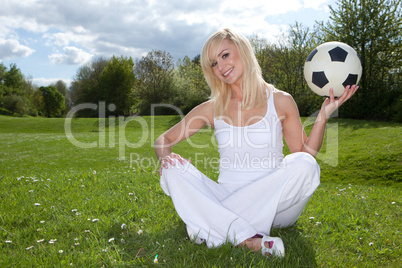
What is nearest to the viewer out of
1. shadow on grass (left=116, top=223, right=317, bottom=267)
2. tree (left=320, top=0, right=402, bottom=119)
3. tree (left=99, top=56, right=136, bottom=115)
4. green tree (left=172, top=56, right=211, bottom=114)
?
shadow on grass (left=116, top=223, right=317, bottom=267)

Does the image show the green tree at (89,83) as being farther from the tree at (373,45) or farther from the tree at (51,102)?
the tree at (373,45)

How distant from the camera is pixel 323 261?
3121 mm

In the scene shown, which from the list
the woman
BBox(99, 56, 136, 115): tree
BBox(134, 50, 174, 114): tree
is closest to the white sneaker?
the woman

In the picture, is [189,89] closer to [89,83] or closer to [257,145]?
[89,83]

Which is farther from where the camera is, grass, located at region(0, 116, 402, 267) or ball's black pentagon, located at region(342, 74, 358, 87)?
ball's black pentagon, located at region(342, 74, 358, 87)

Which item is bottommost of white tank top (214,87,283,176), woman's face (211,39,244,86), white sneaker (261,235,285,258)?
white sneaker (261,235,285,258)

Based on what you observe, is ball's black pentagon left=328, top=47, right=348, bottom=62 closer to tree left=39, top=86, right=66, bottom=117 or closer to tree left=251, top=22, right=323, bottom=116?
tree left=251, top=22, right=323, bottom=116

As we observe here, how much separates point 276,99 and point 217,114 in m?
0.72

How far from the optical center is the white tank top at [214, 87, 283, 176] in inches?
138

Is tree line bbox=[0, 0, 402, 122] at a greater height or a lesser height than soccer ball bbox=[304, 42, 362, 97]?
greater

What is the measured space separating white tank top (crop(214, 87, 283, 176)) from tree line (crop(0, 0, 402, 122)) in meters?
19.6

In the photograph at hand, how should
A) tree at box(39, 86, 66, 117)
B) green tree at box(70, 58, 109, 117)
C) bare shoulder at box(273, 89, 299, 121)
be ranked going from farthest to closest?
tree at box(39, 86, 66, 117), green tree at box(70, 58, 109, 117), bare shoulder at box(273, 89, 299, 121)

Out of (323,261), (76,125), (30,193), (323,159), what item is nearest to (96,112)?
(76,125)

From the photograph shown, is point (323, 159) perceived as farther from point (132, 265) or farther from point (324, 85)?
point (132, 265)
